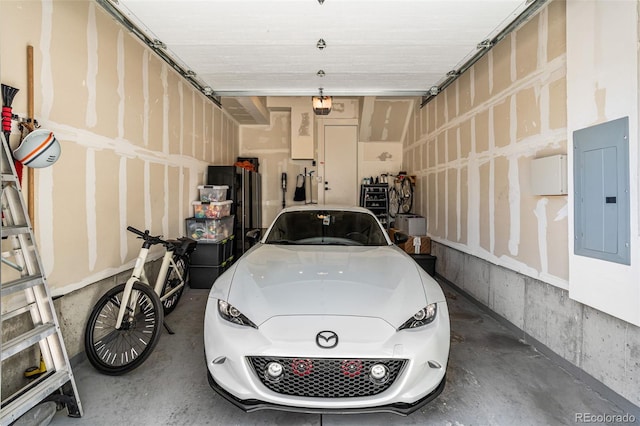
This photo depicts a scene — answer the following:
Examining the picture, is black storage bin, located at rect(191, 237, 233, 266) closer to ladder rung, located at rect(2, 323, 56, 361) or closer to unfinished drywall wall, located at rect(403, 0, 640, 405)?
ladder rung, located at rect(2, 323, 56, 361)

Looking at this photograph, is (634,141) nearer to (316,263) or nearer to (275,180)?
(316,263)

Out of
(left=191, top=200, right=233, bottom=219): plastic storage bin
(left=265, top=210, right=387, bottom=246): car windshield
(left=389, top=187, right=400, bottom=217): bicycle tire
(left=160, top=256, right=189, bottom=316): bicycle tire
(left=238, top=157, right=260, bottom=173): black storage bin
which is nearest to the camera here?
(left=265, top=210, right=387, bottom=246): car windshield

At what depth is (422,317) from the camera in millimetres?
1628

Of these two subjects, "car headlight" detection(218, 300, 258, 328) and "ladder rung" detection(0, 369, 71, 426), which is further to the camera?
"car headlight" detection(218, 300, 258, 328)

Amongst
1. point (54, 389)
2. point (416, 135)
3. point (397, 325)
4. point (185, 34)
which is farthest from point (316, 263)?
point (416, 135)

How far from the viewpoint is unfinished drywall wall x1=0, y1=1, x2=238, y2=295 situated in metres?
1.98

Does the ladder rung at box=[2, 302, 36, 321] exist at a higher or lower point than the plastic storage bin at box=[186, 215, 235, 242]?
lower

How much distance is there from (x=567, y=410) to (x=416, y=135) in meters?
5.08

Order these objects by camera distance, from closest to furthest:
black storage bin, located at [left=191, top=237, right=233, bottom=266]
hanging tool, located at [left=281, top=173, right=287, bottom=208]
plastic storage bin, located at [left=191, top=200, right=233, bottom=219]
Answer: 1. black storage bin, located at [left=191, top=237, right=233, bottom=266]
2. plastic storage bin, located at [left=191, top=200, right=233, bottom=219]
3. hanging tool, located at [left=281, top=173, right=287, bottom=208]

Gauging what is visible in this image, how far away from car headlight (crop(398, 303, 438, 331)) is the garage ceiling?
6.87ft

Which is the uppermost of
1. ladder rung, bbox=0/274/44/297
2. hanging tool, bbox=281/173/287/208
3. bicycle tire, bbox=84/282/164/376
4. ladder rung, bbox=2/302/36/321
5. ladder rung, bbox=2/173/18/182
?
hanging tool, bbox=281/173/287/208

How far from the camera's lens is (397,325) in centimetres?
154

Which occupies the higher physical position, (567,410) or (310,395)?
(310,395)

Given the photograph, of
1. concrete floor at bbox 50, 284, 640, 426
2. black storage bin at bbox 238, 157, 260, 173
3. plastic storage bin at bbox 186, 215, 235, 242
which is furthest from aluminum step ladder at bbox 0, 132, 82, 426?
black storage bin at bbox 238, 157, 260, 173
